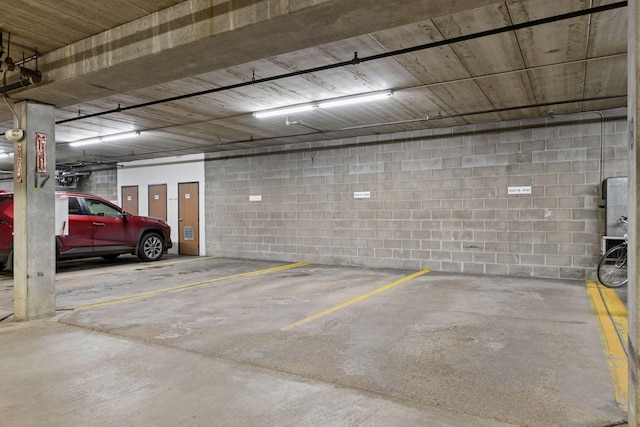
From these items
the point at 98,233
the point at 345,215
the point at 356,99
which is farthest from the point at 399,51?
the point at 98,233

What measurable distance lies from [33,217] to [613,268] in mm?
8279

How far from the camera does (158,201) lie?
40.3 feet

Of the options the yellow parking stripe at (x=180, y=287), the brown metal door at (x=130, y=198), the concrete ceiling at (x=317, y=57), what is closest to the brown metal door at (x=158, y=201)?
the brown metal door at (x=130, y=198)

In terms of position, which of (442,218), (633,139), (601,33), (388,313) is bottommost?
(388,313)

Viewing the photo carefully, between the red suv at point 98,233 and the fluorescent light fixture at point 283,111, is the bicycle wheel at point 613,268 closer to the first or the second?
the fluorescent light fixture at point 283,111

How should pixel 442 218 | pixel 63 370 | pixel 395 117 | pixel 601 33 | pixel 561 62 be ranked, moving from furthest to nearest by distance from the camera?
pixel 442 218
pixel 395 117
pixel 561 62
pixel 601 33
pixel 63 370

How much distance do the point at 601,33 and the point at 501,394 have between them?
3.56m

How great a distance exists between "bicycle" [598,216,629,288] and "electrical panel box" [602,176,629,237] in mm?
83

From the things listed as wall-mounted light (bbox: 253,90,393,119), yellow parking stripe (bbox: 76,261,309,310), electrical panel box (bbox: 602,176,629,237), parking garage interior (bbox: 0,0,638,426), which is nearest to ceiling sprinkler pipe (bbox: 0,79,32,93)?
parking garage interior (bbox: 0,0,638,426)

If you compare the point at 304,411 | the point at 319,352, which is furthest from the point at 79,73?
the point at 304,411

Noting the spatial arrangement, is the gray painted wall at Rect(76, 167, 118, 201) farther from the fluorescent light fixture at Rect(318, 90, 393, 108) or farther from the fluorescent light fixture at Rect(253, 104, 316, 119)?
the fluorescent light fixture at Rect(318, 90, 393, 108)

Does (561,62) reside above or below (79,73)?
above

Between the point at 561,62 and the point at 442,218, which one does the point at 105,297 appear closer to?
the point at 442,218

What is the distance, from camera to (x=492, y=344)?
369cm
